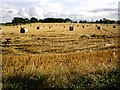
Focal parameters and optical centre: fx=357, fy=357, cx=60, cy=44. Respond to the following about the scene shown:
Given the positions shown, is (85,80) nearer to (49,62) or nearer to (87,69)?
(87,69)

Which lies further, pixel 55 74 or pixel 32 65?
pixel 32 65

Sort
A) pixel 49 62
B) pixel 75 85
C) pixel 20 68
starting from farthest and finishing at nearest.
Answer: pixel 49 62 < pixel 20 68 < pixel 75 85

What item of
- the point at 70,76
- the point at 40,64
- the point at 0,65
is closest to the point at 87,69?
the point at 70,76

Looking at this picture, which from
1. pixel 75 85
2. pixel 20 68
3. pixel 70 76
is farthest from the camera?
pixel 20 68

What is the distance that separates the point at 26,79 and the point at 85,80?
6.42 feet

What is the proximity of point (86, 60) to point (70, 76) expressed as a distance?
6.85 ft

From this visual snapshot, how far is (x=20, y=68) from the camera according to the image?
12.7 m

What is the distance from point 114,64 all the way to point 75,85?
2499mm

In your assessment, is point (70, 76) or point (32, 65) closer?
point (70, 76)

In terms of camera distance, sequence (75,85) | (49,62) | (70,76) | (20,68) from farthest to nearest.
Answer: (49,62), (20,68), (70,76), (75,85)

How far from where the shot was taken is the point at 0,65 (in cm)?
1331

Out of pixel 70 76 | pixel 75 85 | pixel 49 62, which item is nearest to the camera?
pixel 75 85

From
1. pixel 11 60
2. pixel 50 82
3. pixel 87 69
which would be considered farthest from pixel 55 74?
pixel 11 60

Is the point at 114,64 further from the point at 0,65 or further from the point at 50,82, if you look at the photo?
the point at 0,65
